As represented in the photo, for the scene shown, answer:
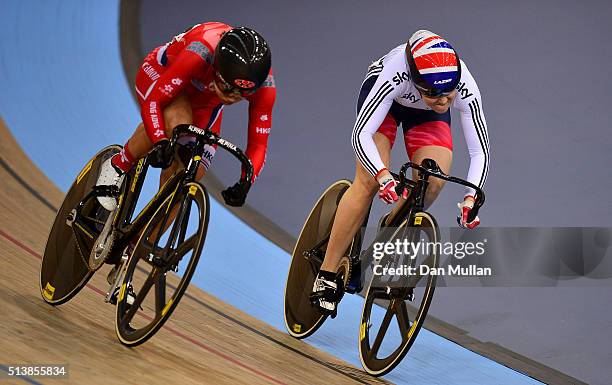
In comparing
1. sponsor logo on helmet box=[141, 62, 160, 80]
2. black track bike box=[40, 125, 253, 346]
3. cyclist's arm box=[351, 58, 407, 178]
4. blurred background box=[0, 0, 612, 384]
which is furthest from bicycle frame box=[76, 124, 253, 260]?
blurred background box=[0, 0, 612, 384]

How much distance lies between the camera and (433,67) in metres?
3.77

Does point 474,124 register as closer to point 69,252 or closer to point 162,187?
point 162,187

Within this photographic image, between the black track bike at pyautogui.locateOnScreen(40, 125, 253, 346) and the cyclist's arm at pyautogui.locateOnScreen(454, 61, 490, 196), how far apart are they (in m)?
1.04

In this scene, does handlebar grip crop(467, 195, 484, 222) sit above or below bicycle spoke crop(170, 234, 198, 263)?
above

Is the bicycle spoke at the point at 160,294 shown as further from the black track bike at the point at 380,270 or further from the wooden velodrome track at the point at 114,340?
the black track bike at the point at 380,270

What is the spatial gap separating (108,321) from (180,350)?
365 millimetres

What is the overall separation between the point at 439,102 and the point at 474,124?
0.78 ft

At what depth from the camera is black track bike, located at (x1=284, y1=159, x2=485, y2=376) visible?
3.82 m

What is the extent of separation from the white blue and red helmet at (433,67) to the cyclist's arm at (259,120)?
570 millimetres

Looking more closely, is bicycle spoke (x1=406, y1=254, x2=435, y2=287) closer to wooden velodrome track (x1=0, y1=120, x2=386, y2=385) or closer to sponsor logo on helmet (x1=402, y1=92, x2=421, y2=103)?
wooden velodrome track (x1=0, y1=120, x2=386, y2=385)

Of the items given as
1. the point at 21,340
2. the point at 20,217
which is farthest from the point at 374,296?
the point at 20,217

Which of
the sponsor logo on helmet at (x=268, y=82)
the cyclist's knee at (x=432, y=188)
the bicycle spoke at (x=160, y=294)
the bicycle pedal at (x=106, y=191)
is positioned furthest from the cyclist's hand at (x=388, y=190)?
the bicycle pedal at (x=106, y=191)

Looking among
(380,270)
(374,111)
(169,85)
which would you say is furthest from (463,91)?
(169,85)

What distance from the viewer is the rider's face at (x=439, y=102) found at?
3.83 meters
